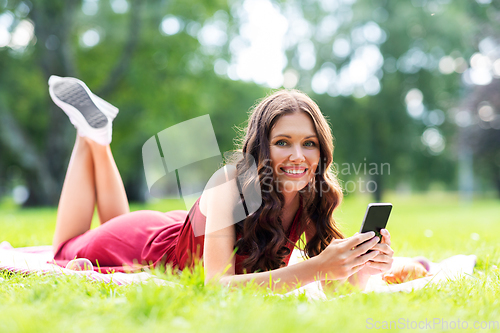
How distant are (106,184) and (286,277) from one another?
7.07ft

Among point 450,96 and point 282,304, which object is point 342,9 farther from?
point 282,304

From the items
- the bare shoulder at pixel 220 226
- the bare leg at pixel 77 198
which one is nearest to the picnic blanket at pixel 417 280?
the bare shoulder at pixel 220 226

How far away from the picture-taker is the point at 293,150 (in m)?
2.56

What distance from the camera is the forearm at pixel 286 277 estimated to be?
2.26m

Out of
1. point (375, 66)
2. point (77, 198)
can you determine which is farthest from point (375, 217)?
point (375, 66)

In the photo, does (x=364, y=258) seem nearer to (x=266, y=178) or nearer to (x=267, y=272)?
(x=267, y=272)

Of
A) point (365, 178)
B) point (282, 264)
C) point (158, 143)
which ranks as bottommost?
point (365, 178)

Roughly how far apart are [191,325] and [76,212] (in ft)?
7.83

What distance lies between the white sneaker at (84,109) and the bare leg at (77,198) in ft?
0.47

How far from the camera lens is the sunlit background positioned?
561 inches

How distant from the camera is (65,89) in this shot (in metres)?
3.93

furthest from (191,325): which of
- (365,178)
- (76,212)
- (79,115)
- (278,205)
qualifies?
(365,178)

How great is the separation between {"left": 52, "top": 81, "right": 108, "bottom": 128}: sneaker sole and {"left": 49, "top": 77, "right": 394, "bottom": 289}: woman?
0.01 metres

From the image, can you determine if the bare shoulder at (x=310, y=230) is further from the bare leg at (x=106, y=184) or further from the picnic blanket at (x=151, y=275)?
the bare leg at (x=106, y=184)
